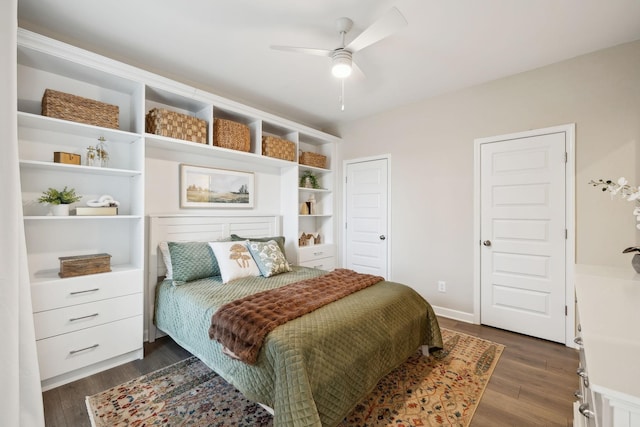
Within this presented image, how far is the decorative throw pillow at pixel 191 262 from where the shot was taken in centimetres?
250

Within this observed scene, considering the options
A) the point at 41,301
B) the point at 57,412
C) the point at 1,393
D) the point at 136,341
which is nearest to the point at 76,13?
the point at 41,301

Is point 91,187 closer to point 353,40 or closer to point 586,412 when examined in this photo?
point 353,40

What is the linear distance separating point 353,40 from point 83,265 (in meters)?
2.62

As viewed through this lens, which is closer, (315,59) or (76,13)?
(76,13)

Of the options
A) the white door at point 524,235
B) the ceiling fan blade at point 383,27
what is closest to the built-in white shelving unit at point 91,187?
the ceiling fan blade at point 383,27

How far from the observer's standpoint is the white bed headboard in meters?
2.68

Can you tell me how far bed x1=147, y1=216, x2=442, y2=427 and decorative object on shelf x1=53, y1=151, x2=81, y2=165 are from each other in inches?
30.4

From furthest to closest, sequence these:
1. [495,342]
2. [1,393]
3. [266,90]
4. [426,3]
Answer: [266,90]
[495,342]
[426,3]
[1,393]

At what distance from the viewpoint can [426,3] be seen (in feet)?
6.21

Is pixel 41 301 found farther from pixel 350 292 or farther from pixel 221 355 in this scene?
pixel 350 292

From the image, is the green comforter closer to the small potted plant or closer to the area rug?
the area rug

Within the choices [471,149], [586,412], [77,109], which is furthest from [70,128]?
[471,149]

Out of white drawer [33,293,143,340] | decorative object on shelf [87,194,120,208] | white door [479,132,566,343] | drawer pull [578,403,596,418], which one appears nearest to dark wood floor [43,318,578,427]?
white door [479,132,566,343]

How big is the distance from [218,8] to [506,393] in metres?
3.34
